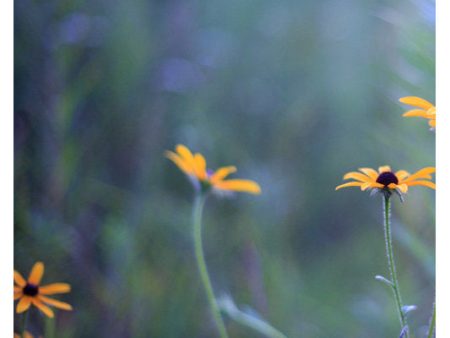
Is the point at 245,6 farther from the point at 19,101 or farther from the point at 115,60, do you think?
the point at 19,101

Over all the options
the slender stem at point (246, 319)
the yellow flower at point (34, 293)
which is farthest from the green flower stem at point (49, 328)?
the slender stem at point (246, 319)

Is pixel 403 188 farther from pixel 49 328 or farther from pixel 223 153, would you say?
pixel 223 153

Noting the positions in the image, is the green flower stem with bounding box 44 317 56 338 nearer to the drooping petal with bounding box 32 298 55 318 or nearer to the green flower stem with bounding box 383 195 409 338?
the drooping petal with bounding box 32 298 55 318

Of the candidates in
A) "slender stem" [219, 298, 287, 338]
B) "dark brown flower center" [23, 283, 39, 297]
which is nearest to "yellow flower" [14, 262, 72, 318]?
"dark brown flower center" [23, 283, 39, 297]

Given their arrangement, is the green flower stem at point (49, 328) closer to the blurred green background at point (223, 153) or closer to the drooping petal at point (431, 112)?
the blurred green background at point (223, 153)
